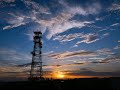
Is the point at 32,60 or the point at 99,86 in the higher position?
the point at 32,60

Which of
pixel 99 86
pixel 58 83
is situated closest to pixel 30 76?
pixel 58 83

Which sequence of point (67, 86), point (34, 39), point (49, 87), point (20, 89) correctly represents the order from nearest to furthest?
1. point (20, 89)
2. point (49, 87)
3. point (67, 86)
4. point (34, 39)

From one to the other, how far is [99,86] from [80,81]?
4.04 metres

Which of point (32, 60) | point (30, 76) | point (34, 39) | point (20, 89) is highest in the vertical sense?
point (34, 39)

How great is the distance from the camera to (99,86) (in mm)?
41375

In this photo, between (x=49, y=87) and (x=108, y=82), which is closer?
(x=49, y=87)

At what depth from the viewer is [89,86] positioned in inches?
1607

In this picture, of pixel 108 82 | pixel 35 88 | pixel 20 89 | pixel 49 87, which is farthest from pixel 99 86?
pixel 20 89

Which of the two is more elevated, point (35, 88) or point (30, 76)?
point (30, 76)

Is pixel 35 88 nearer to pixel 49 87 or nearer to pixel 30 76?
pixel 49 87

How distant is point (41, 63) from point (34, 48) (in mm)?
4135

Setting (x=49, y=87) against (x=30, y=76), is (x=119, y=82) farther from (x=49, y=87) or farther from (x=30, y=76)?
(x=30, y=76)

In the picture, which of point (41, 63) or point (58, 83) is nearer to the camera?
point (58, 83)

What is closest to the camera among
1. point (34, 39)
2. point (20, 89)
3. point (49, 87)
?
point (20, 89)
